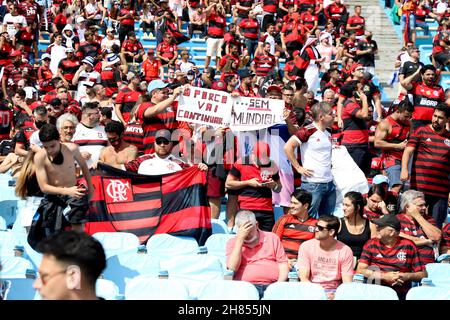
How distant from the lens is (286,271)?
839 cm

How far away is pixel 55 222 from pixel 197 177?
1.82m

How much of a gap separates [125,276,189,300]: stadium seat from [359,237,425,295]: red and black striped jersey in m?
1.98

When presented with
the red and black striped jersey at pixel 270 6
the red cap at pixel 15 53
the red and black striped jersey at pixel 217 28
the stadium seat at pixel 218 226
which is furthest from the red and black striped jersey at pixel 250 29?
the stadium seat at pixel 218 226

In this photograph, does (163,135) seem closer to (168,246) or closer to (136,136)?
(168,246)

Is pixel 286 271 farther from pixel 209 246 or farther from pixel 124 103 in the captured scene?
pixel 124 103

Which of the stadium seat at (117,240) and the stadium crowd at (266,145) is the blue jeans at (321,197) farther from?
the stadium seat at (117,240)

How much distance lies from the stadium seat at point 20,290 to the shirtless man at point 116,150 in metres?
2.98

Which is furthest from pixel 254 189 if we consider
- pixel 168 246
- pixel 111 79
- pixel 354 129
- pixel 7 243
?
pixel 111 79

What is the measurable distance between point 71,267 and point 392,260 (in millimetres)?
4777

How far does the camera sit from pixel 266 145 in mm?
10375
